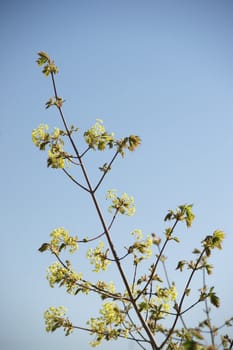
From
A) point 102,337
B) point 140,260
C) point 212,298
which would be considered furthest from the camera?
point 140,260

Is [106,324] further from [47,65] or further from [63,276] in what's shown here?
[47,65]

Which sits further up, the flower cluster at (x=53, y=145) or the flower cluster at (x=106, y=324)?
the flower cluster at (x=53, y=145)

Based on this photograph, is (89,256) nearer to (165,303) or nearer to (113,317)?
(113,317)

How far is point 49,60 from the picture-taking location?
5.48 metres

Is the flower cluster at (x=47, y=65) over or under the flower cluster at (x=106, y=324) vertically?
over

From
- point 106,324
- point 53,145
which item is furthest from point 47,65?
point 106,324

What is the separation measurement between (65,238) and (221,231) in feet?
9.39

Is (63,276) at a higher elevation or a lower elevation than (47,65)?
lower

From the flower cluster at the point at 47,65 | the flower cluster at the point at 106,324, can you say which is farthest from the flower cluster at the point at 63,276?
the flower cluster at the point at 47,65

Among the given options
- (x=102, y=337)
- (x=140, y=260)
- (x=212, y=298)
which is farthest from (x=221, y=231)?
(x=102, y=337)

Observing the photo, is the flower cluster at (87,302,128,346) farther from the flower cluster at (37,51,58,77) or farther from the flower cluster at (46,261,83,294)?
the flower cluster at (37,51,58,77)

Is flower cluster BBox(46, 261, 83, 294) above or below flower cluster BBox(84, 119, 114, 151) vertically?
below

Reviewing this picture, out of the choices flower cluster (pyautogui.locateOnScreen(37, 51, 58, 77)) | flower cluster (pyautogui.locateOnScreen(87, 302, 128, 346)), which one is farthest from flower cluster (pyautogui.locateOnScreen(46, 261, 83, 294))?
flower cluster (pyautogui.locateOnScreen(37, 51, 58, 77))

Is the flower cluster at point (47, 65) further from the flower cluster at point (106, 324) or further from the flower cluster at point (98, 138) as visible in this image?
the flower cluster at point (106, 324)
